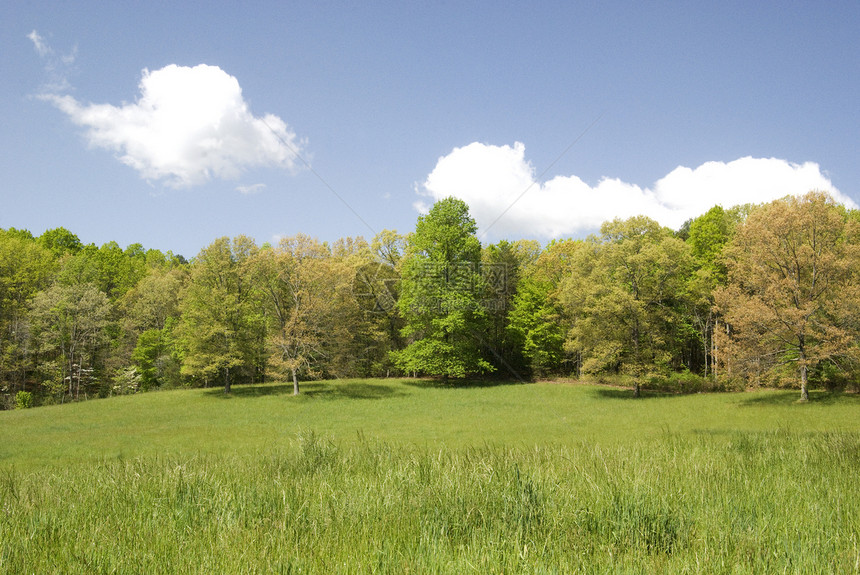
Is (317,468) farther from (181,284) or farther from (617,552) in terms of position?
(181,284)

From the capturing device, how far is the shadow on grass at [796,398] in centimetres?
2766

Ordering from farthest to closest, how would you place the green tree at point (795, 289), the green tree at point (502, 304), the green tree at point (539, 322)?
the green tree at point (502, 304) < the green tree at point (539, 322) < the green tree at point (795, 289)

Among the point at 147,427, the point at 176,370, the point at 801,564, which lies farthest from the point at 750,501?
the point at 176,370

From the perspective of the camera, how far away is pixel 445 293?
42.5 meters

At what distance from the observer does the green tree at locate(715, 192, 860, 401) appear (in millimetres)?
27094

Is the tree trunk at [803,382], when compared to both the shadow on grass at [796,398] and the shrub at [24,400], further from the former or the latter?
the shrub at [24,400]

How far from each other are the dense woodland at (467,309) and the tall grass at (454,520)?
86.5 feet

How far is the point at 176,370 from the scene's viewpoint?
5019 centimetres

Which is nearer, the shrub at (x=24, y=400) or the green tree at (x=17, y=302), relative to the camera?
the shrub at (x=24, y=400)

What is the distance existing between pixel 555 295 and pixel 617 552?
148ft

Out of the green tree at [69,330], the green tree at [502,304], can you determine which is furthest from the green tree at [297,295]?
the green tree at [69,330]

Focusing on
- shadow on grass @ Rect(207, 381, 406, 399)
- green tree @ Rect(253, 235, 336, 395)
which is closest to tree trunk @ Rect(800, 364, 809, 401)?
shadow on grass @ Rect(207, 381, 406, 399)

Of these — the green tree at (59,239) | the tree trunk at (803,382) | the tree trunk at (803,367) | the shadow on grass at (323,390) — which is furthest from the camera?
the green tree at (59,239)

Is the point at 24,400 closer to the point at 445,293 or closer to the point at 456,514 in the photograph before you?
the point at 445,293
